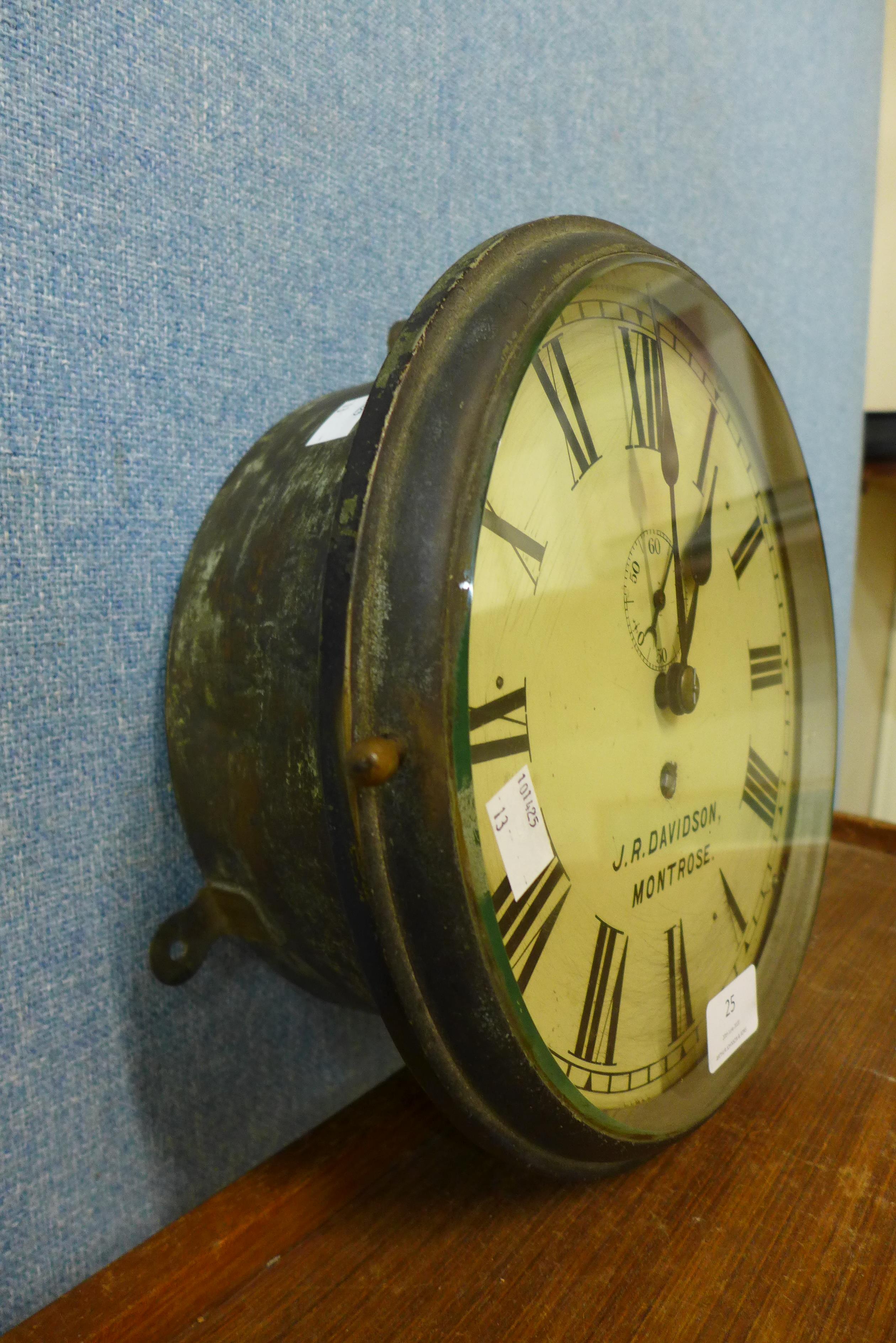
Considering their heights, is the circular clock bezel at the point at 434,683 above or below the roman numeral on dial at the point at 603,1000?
above

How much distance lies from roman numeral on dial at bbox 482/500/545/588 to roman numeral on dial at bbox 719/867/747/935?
0.34 metres

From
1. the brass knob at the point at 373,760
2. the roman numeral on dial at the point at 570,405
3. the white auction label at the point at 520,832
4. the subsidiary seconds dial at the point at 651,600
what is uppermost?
the roman numeral on dial at the point at 570,405

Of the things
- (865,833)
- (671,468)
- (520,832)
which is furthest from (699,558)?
(865,833)

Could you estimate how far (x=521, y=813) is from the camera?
1.77ft

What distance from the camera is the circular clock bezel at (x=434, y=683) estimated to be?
1.52ft

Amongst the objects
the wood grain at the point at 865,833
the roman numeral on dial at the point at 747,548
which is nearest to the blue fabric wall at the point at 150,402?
the roman numeral on dial at the point at 747,548

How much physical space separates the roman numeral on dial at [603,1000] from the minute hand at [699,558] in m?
0.21

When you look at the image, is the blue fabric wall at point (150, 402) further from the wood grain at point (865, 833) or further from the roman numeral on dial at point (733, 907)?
the wood grain at point (865, 833)

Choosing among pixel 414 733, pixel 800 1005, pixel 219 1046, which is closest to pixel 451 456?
pixel 414 733

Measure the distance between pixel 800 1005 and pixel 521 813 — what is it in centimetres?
54

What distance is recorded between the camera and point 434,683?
46 cm

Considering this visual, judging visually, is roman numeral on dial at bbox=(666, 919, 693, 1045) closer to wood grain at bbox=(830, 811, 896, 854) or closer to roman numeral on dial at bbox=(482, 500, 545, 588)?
roman numeral on dial at bbox=(482, 500, 545, 588)

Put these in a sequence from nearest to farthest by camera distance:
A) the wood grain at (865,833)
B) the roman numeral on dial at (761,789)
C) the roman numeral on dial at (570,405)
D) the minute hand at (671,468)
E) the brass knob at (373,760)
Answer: the brass knob at (373,760) < the roman numeral on dial at (570,405) < the minute hand at (671,468) < the roman numeral on dial at (761,789) < the wood grain at (865,833)

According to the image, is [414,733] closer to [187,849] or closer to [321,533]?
[321,533]
